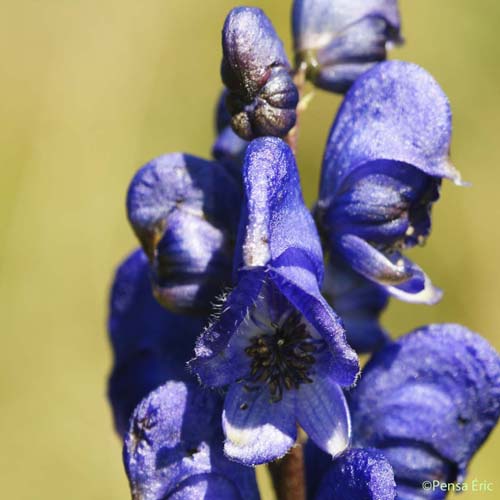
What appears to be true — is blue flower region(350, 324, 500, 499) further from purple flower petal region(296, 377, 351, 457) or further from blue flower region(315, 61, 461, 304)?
purple flower petal region(296, 377, 351, 457)

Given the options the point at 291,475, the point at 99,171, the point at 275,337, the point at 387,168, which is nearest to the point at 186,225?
the point at 275,337

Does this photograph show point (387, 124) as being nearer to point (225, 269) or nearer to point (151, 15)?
point (225, 269)

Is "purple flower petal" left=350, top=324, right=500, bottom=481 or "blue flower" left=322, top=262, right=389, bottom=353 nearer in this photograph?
"purple flower petal" left=350, top=324, right=500, bottom=481

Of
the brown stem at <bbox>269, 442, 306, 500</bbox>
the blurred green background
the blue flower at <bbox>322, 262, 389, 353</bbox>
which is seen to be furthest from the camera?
the blurred green background

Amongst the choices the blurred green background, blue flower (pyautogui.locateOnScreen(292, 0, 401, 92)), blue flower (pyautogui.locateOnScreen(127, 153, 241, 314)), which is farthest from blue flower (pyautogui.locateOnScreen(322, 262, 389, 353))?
the blurred green background

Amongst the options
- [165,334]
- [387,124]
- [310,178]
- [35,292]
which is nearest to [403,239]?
[387,124]

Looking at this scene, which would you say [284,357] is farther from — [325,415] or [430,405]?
[430,405]

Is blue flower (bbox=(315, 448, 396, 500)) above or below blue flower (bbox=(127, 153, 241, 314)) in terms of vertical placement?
below
